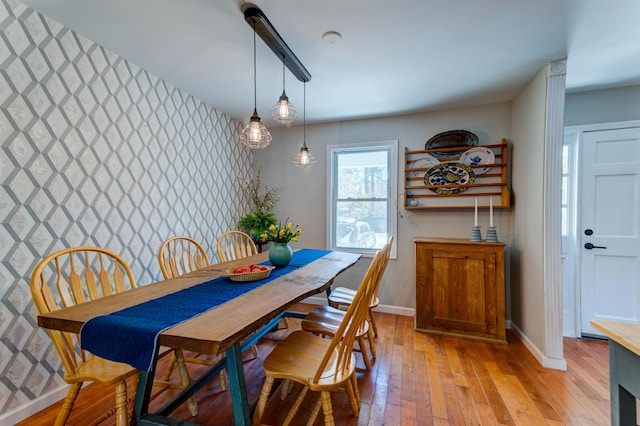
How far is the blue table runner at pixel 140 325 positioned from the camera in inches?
38.4

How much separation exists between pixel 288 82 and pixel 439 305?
105 inches

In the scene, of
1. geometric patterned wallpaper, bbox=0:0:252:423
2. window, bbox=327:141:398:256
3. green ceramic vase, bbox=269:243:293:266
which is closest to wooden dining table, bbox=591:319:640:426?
green ceramic vase, bbox=269:243:293:266

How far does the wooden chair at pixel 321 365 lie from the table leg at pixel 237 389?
166 millimetres

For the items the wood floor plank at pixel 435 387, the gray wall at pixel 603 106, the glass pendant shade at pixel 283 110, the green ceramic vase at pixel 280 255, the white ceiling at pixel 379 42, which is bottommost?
the wood floor plank at pixel 435 387

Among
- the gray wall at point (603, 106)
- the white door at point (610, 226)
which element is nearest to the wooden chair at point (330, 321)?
the white door at point (610, 226)

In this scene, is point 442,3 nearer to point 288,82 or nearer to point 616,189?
point 288,82

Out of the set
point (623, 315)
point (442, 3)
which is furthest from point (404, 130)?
point (623, 315)

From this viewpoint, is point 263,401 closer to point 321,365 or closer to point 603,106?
point 321,365

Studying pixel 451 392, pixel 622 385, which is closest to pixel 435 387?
pixel 451 392

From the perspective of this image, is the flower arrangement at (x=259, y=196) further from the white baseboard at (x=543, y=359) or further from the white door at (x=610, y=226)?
the white door at (x=610, y=226)

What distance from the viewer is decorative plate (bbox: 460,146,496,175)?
2977mm

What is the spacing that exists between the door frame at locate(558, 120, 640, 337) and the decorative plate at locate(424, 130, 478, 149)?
0.82m

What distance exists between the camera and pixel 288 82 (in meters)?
2.58

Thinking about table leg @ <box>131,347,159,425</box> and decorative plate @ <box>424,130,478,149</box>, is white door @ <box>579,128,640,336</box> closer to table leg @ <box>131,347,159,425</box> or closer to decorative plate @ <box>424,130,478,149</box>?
decorative plate @ <box>424,130,478,149</box>
